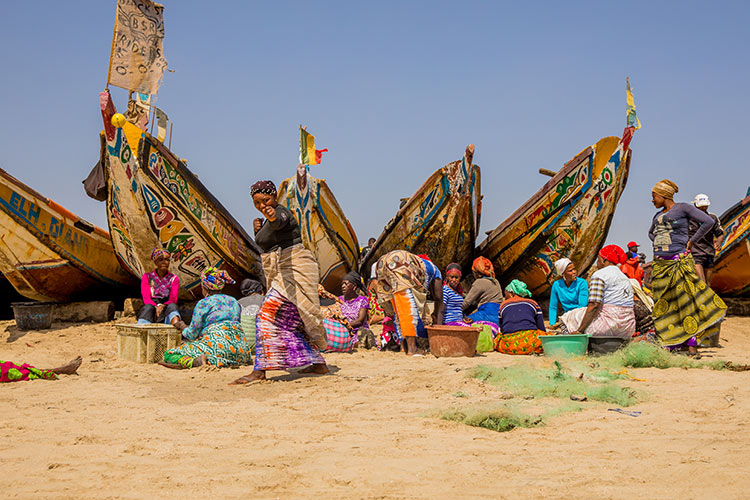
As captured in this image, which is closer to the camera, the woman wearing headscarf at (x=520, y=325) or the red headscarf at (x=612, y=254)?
the red headscarf at (x=612, y=254)

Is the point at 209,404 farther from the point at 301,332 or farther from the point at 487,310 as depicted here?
the point at 487,310

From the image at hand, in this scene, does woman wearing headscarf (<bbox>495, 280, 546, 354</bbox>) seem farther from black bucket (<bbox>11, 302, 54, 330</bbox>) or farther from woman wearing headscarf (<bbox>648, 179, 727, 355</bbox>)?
black bucket (<bbox>11, 302, 54, 330</bbox>)

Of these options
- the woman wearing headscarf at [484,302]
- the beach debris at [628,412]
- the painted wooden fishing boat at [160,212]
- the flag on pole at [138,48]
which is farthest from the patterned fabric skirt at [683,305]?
the flag on pole at [138,48]

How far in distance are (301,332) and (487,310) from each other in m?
2.89

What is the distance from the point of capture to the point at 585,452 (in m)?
2.65

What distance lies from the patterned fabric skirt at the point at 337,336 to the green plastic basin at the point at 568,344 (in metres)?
2.25

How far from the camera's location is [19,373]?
483 centimetres

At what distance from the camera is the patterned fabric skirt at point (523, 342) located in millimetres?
6324

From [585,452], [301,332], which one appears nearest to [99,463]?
[585,452]

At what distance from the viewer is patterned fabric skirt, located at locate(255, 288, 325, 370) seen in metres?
4.95

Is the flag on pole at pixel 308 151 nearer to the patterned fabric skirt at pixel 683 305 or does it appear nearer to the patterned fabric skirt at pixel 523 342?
the patterned fabric skirt at pixel 523 342

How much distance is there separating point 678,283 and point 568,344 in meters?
1.21

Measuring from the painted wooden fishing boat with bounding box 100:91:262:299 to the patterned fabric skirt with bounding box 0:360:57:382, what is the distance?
3.51m

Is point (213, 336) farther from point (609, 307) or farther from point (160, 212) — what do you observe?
point (609, 307)
